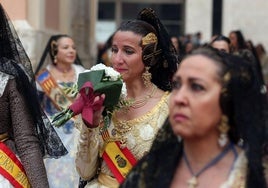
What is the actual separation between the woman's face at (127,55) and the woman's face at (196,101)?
1.72 meters

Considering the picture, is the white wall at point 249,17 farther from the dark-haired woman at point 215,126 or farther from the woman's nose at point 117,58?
the dark-haired woman at point 215,126

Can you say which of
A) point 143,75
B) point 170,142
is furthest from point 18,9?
point 170,142

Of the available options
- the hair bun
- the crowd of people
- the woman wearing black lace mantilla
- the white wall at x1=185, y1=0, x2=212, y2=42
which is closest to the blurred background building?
the white wall at x1=185, y1=0, x2=212, y2=42

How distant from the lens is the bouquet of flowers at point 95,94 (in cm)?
424

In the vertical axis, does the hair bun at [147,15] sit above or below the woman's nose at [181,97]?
above

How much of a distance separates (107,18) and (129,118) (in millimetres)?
24038

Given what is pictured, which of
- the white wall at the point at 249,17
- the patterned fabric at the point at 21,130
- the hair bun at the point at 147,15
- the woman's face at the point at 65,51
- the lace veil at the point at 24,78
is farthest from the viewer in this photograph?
the white wall at the point at 249,17

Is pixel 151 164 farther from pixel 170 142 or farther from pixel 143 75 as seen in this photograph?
pixel 143 75

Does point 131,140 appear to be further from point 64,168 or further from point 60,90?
point 60,90

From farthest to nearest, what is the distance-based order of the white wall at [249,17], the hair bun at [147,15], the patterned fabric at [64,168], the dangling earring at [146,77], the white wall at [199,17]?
the white wall at [199,17]
the white wall at [249,17]
the patterned fabric at [64,168]
the hair bun at [147,15]
the dangling earring at [146,77]

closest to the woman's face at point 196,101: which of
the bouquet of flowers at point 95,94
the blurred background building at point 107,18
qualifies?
the bouquet of flowers at point 95,94

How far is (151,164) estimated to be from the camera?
3.29 m

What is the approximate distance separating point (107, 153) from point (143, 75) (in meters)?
0.52

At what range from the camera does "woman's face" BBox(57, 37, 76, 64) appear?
9.53 m
